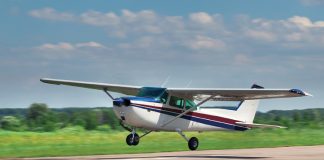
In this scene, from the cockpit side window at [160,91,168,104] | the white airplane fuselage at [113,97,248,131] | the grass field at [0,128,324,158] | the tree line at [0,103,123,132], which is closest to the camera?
the white airplane fuselage at [113,97,248,131]

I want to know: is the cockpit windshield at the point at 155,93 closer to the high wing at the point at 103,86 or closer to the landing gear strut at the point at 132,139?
the landing gear strut at the point at 132,139

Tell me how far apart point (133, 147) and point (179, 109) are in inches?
401

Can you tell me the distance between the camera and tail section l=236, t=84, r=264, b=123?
33031mm

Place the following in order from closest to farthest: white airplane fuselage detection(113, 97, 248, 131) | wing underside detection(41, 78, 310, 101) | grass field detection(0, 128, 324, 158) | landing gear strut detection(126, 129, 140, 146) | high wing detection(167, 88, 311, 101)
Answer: white airplane fuselage detection(113, 97, 248, 131) → wing underside detection(41, 78, 310, 101) → high wing detection(167, 88, 311, 101) → landing gear strut detection(126, 129, 140, 146) → grass field detection(0, 128, 324, 158)

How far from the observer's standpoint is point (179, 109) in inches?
1156

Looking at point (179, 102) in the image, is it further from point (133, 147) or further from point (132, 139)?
point (133, 147)

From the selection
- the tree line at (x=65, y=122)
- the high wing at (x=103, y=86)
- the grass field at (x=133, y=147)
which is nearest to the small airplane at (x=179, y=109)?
the high wing at (x=103, y=86)

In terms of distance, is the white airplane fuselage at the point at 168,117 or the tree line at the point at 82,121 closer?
the white airplane fuselage at the point at 168,117

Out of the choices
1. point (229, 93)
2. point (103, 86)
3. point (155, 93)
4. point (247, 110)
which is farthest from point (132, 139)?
point (247, 110)

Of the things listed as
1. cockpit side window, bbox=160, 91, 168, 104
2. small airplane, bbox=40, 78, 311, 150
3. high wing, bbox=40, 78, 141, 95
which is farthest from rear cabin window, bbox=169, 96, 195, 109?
high wing, bbox=40, 78, 141, 95

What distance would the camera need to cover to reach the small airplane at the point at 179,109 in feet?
88.2

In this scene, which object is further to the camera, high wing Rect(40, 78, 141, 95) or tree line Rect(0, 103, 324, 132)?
tree line Rect(0, 103, 324, 132)

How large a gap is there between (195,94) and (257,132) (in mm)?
22332

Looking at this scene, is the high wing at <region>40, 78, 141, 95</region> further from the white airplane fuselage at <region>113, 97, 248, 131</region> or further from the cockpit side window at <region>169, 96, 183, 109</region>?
the white airplane fuselage at <region>113, 97, 248, 131</region>
